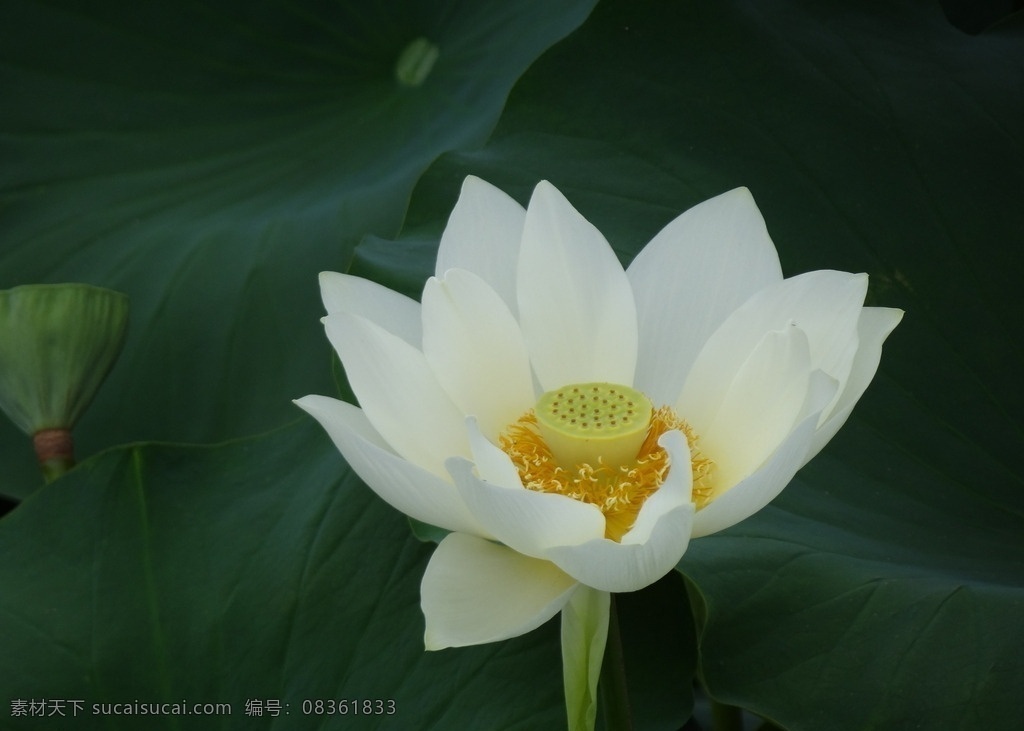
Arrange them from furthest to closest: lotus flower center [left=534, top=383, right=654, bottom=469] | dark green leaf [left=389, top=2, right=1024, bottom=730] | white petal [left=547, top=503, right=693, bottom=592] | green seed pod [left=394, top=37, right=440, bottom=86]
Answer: green seed pod [left=394, top=37, right=440, bottom=86] < dark green leaf [left=389, top=2, right=1024, bottom=730] < lotus flower center [left=534, top=383, right=654, bottom=469] < white petal [left=547, top=503, right=693, bottom=592]

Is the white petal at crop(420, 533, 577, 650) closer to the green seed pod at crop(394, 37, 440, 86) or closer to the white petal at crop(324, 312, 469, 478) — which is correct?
the white petal at crop(324, 312, 469, 478)

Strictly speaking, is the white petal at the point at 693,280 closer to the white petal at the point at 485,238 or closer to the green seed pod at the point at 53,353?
the white petal at the point at 485,238

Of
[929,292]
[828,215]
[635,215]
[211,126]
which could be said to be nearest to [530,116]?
[635,215]

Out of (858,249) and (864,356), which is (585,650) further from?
(858,249)

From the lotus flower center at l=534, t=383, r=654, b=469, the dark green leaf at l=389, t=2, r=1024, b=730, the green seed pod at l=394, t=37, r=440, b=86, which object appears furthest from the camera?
the green seed pod at l=394, t=37, r=440, b=86

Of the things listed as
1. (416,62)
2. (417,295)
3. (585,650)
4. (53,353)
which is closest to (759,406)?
(585,650)

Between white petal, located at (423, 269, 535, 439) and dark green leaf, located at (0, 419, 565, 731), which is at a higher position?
white petal, located at (423, 269, 535, 439)

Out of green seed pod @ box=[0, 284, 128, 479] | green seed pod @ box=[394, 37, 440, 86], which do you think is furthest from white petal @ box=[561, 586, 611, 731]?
green seed pod @ box=[394, 37, 440, 86]
